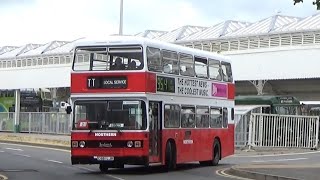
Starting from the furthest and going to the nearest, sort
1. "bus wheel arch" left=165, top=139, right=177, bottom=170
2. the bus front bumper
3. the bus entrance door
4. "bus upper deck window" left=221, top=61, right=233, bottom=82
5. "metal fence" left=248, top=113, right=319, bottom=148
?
1. "metal fence" left=248, top=113, right=319, bottom=148
2. "bus upper deck window" left=221, top=61, right=233, bottom=82
3. "bus wheel arch" left=165, top=139, right=177, bottom=170
4. the bus entrance door
5. the bus front bumper

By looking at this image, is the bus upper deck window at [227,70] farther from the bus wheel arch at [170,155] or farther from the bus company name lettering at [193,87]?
the bus wheel arch at [170,155]

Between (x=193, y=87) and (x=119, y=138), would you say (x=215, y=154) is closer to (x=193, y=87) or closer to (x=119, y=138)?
(x=193, y=87)

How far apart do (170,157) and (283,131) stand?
16255 millimetres

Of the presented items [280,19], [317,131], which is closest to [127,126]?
[317,131]

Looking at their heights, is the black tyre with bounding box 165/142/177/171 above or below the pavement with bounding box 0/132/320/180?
above

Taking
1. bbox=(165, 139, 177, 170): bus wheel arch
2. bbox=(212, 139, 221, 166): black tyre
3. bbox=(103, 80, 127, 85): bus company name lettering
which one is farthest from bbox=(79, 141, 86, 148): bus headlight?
bbox=(212, 139, 221, 166): black tyre

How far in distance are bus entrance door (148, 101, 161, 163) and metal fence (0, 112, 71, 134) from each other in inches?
1097

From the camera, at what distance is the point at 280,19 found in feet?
151

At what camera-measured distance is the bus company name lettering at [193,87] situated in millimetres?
20797

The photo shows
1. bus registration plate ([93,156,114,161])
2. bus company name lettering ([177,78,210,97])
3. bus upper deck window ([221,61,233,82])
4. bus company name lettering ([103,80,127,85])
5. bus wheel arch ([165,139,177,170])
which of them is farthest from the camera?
→ bus upper deck window ([221,61,233,82])

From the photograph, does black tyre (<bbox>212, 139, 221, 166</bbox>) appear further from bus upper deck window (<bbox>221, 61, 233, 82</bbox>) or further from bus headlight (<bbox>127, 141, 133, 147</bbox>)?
bus headlight (<bbox>127, 141, 133, 147</bbox>)

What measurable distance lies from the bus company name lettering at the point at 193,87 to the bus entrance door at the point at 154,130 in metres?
1.67

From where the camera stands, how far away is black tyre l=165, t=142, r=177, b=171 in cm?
1992

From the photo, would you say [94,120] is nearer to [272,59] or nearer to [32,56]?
[272,59]
